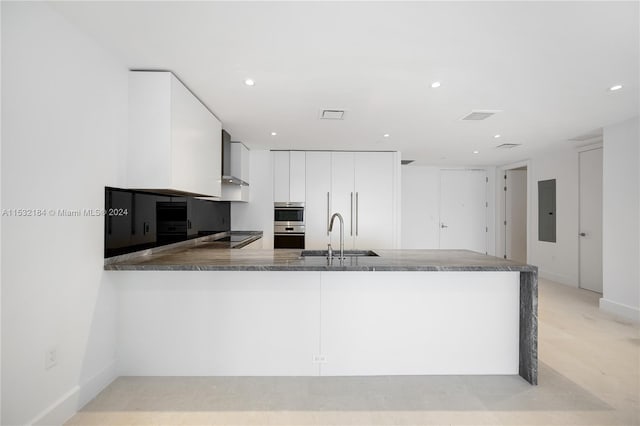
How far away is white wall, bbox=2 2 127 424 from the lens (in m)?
1.48

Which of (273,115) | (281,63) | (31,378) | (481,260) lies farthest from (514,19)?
(31,378)

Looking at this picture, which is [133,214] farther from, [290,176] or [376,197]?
[376,197]

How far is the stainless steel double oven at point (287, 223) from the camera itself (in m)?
5.27

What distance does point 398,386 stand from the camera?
218cm

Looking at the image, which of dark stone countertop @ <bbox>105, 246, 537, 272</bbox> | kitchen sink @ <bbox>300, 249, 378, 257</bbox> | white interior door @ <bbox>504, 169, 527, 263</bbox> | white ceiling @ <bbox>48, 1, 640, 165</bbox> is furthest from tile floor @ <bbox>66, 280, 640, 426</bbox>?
white interior door @ <bbox>504, 169, 527, 263</bbox>

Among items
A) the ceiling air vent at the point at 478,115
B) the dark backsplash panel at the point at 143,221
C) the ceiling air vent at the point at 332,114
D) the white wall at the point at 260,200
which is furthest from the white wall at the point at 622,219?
the dark backsplash panel at the point at 143,221

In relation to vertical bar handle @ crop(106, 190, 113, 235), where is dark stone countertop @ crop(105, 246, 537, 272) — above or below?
below

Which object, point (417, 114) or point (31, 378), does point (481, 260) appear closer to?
point (417, 114)

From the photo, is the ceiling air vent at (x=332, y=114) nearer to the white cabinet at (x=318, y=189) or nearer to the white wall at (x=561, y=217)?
the white cabinet at (x=318, y=189)

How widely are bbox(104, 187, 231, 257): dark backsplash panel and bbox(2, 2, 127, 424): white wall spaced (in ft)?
0.30

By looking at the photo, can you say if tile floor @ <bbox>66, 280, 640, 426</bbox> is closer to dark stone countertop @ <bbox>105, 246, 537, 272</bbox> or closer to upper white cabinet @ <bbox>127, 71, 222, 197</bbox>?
dark stone countertop @ <bbox>105, 246, 537, 272</bbox>

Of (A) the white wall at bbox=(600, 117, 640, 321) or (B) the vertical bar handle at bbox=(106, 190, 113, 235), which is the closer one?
(B) the vertical bar handle at bbox=(106, 190, 113, 235)

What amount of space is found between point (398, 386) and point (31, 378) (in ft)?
7.02

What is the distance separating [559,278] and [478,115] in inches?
154
